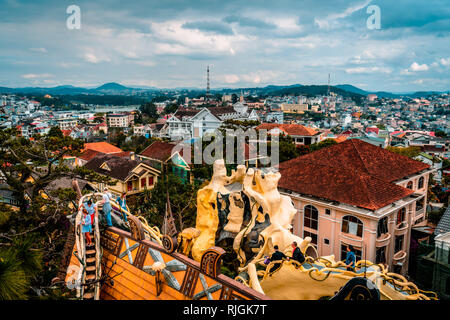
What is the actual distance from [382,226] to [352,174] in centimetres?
380

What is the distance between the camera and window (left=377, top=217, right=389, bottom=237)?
1937 cm

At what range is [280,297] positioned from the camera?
8.56 meters

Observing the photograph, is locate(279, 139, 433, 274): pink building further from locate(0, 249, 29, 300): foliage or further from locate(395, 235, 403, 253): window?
locate(0, 249, 29, 300): foliage

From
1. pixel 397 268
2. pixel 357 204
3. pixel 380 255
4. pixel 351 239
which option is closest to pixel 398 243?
pixel 397 268

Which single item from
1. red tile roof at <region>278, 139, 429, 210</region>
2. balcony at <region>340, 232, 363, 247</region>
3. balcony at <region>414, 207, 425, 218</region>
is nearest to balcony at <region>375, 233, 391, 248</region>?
balcony at <region>340, 232, 363, 247</region>

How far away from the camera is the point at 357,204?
19391 millimetres

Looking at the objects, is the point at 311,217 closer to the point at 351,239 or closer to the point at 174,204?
the point at 351,239

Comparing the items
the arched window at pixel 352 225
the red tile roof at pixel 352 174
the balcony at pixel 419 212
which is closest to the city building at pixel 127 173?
the red tile roof at pixel 352 174

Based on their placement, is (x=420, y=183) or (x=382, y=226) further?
(x=420, y=183)

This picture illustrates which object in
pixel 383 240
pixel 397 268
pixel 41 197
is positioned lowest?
pixel 397 268

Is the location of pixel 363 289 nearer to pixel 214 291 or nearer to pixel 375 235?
pixel 214 291

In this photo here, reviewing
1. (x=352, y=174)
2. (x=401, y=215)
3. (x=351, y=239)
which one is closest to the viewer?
(x=351, y=239)
